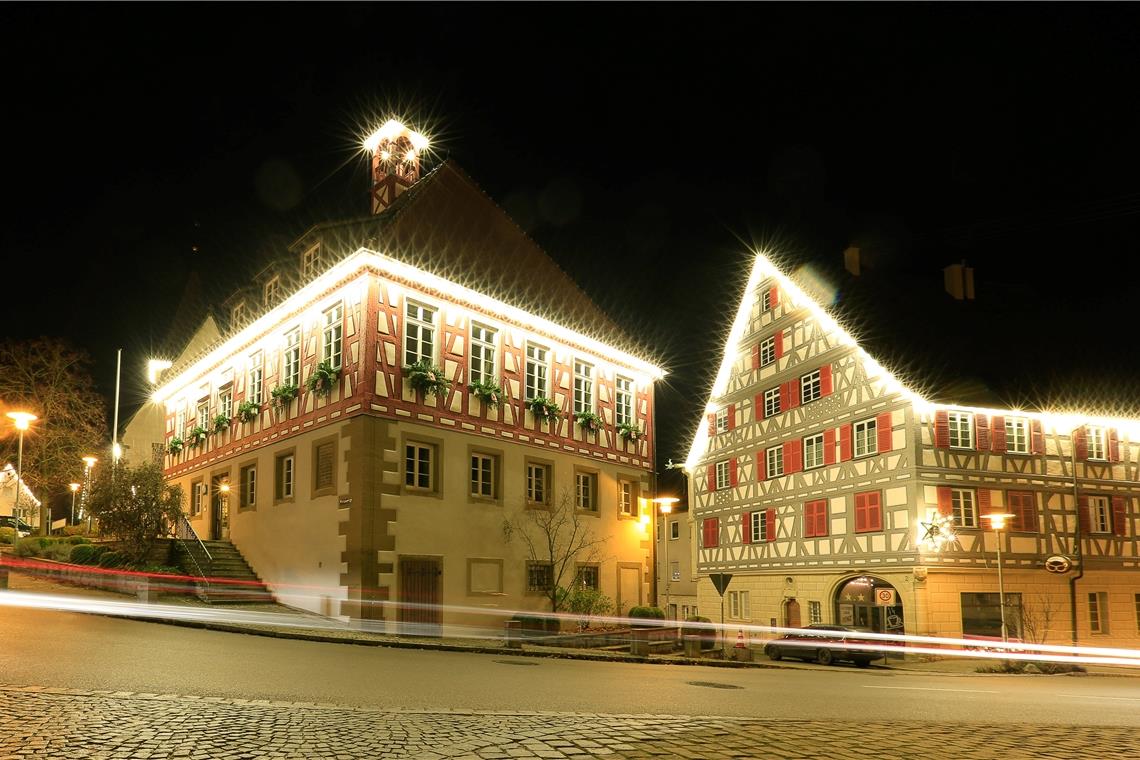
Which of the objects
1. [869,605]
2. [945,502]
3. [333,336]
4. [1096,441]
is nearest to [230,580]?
[333,336]

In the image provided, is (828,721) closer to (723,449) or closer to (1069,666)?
(1069,666)

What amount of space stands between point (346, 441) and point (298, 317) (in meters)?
4.86

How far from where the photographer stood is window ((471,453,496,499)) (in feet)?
80.1

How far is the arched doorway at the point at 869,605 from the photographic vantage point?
103 ft

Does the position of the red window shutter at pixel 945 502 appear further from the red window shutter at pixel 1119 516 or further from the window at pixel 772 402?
the window at pixel 772 402

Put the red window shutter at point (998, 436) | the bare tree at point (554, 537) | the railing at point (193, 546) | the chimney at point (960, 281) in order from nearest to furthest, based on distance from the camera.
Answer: the railing at point (193, 546)
the bare tree at point (554, 537)
the red window shutter at point (998, 436)
the chimney at point (960, 281)

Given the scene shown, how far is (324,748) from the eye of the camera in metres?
7.16

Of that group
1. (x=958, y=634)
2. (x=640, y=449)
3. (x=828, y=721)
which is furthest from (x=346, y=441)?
(x=958, y=634)

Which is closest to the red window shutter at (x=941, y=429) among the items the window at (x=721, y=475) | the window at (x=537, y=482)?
the window at (x=721, y=475)

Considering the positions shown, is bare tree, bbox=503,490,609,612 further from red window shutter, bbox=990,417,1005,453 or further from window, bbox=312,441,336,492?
red window shutter, bbox=990,417,1005,453

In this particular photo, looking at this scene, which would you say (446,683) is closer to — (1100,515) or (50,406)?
(1100,515)

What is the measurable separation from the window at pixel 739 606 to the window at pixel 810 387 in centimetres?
872

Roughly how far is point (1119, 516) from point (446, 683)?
30.5 m

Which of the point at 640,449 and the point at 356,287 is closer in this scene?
the point at 356,287
